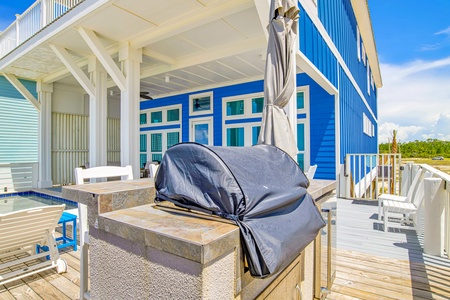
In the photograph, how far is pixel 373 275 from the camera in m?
2.56

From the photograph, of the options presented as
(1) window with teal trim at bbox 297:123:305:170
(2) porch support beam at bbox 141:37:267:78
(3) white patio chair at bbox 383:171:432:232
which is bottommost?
(3) white patio chair at bbox 383:171:432:232

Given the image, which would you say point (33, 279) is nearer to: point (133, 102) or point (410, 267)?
point (133, 102)

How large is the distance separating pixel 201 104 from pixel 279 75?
5.87 m

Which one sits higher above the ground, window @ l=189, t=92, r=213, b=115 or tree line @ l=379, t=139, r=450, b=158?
window @ l=189, t=92, r=213, b=115

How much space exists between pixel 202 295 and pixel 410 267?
2966 millimetres

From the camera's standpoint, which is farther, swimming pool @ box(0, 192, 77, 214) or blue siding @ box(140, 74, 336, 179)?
blue siding @ box(140, 74, 336, 179)

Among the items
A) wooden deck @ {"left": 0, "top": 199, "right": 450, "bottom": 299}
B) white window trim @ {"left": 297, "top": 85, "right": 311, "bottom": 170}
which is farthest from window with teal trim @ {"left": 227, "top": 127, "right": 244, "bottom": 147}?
wooden deck @ {"left": 0, "top": 199, "right": 450, "bottom": 299}

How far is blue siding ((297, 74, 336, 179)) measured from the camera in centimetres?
624

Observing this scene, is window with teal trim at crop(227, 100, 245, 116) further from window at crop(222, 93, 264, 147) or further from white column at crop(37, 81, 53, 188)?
white column at crop(37, 81, 53, 188)

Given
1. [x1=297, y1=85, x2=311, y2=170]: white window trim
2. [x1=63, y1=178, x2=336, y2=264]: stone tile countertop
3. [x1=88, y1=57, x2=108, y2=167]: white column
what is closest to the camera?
[x1=63, y1=178, x2=336, y2=264]: stone tile countertop

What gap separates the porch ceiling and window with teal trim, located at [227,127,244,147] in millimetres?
1441

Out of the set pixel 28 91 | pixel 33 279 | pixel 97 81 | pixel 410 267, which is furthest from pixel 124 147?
pixel 28 91

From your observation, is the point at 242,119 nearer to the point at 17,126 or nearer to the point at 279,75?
the point at 279,75

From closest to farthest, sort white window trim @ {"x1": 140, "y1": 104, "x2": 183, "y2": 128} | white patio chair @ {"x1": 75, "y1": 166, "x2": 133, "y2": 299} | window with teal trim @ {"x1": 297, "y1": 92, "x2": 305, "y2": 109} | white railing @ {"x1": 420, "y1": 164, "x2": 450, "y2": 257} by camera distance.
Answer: white patio chair @ {"x1": 75, "y1": 166, "x2": 133, "y2": 299} < white railing @ {"x1": 420, "y1": 164, "x2": 450, "y2": 257} < window with teal trim @ {"x1": 297, "y1": 92, "x2": 305, "y2": 109} < white window trim @ {"x1": 140, "y1": 104, "x2": 183, "y2": 128}
